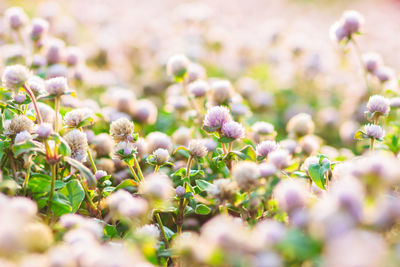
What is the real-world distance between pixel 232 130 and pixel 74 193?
0.70 metres

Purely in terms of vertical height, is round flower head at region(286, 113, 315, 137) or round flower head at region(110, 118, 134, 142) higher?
round flower head at region(286, 113, 315, 137)

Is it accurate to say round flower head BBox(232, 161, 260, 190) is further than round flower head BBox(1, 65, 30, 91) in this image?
No

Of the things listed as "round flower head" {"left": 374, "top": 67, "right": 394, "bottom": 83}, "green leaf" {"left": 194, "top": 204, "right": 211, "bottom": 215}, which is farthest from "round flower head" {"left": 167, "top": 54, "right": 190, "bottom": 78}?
"round flower head" {"left": 374, "top": 67, "right": 394, "bottom": 83}

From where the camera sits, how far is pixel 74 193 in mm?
1660

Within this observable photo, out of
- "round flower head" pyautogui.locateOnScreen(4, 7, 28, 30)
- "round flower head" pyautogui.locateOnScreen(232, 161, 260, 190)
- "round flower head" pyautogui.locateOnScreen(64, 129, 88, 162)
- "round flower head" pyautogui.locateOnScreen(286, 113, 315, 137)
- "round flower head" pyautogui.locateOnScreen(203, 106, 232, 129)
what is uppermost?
"round flower head" pyautogui.locateOnScreen(4, 7, 28, 30)

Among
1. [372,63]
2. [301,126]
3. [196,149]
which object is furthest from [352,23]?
[196,149]

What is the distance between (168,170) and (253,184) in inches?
31.8

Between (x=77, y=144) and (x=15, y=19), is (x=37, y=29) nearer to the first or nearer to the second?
(x=15, y=19)

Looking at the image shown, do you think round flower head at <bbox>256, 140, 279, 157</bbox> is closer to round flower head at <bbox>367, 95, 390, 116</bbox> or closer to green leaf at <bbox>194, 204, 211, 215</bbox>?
green leaf at <bbox>194, 204, 211, 215</bbox>

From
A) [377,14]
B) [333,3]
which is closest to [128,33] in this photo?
[377,14]

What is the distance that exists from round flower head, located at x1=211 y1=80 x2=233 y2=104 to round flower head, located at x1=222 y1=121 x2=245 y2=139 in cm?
61

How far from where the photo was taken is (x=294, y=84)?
15.0ft

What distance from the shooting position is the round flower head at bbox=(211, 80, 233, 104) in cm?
230

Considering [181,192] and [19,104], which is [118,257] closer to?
[181,192]
